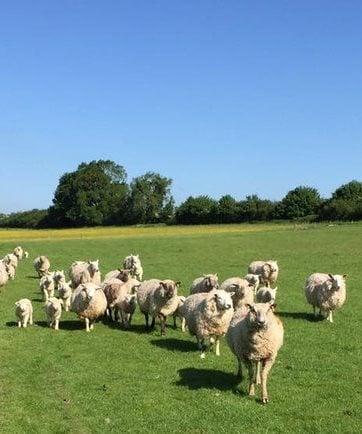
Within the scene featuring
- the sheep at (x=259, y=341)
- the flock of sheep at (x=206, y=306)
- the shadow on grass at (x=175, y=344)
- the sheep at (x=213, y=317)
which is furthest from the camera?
the shadow on grass at (x=175, y=344)

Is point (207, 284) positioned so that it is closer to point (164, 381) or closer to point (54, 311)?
point (54, 311)

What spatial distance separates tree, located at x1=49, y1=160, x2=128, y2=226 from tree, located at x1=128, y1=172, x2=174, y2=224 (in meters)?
2.33

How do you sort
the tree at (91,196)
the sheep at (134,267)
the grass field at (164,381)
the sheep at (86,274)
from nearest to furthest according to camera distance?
the grass field at (164,381) < the sheep at (86,274) < the sheep at (134,267) < the tree at (91,196)

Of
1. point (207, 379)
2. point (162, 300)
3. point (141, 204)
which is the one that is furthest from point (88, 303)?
point (141, 204)

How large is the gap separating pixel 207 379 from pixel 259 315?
6.86ft

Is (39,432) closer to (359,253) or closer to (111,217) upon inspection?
(359,253)

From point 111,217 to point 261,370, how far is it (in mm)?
113444

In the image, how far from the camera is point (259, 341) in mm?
11125

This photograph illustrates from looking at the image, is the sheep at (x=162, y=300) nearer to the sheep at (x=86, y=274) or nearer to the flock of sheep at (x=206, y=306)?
the flock of sheep at (x=206, y=306)

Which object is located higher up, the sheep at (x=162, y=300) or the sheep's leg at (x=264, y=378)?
the sheep at (x=162, y=300)

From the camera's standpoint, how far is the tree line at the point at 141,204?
370 ft

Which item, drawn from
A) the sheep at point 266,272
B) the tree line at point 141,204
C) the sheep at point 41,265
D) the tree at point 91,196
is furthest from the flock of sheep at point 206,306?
the tree at point 91,196

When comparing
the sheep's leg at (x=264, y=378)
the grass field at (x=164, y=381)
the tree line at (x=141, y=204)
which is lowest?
the grass field at (x=164, y=381)

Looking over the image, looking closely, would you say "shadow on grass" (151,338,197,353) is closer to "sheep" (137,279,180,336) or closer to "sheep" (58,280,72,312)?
"sheep" (137,279,180,336)
